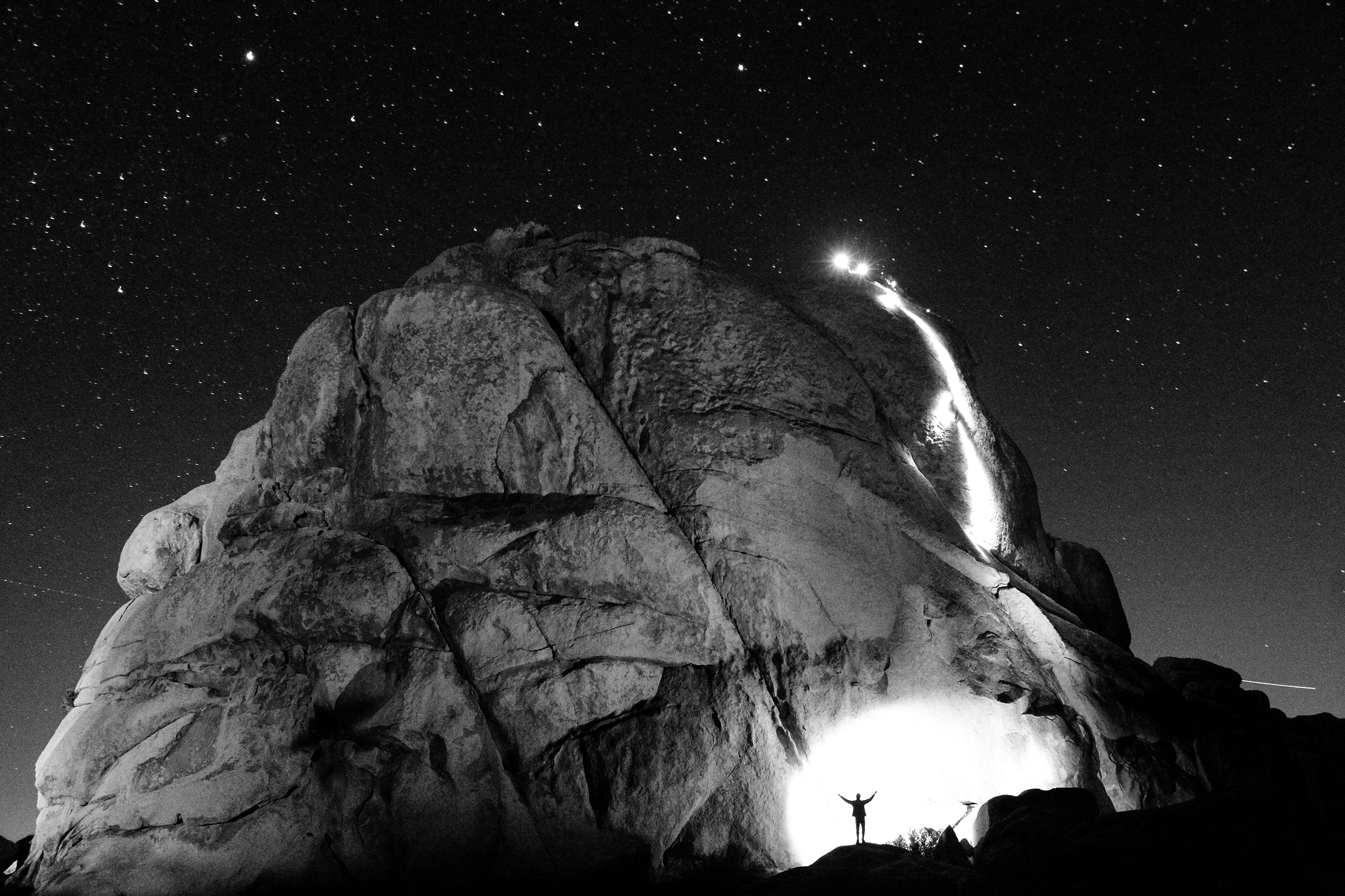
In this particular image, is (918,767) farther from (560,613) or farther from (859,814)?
(560,613)

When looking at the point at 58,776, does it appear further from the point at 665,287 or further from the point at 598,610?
the point at 665,287

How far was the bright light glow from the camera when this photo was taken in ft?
48.2

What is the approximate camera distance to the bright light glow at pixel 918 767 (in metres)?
14.7

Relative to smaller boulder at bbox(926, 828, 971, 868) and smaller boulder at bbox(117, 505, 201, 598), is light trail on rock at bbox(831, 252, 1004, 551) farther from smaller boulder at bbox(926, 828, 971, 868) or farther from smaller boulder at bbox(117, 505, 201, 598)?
smaller boulder at bbox(117, 505, 201, 598)

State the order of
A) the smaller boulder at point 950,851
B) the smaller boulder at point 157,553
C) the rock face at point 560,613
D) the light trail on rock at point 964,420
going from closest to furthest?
the smaller boulder at point 950,851 → the rock face at point 560,613 → the smaller boulder at point 157,553 → the light trail on rock at point 964,420

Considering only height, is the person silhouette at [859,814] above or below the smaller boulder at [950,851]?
above

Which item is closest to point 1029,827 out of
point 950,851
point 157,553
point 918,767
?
point 950,851

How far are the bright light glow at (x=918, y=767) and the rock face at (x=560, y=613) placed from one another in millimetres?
160

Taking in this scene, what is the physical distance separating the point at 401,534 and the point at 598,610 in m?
3.89

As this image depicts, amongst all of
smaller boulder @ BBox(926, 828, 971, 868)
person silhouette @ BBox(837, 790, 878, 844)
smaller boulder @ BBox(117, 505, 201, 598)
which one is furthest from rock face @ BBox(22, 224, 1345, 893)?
smaller boulder @ BBox(926, 828, 971, 868)

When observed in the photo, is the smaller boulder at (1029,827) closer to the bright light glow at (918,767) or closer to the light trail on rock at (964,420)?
the bright light glow at (918,767)

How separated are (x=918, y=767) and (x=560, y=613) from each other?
660 centimetres

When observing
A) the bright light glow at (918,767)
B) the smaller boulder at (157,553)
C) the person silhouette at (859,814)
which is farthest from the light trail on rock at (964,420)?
the smaller boulder at (157,553)

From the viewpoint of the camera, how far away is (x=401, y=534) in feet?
53.2
